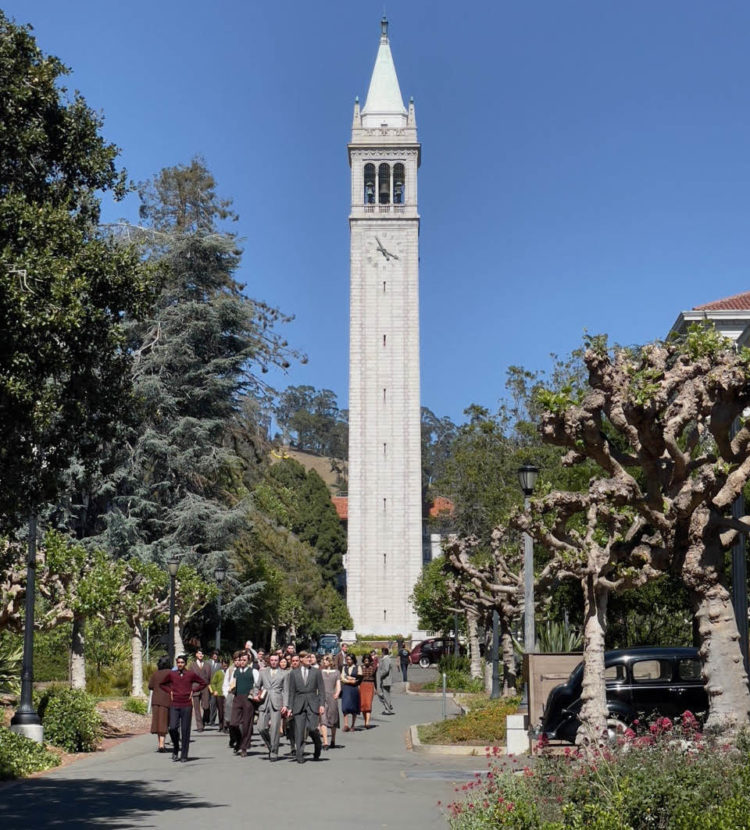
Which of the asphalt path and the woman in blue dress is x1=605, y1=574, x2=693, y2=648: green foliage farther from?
the asphalt path

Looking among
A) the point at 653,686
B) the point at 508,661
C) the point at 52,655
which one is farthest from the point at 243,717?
the point at 52,655

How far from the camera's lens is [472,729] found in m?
21.4

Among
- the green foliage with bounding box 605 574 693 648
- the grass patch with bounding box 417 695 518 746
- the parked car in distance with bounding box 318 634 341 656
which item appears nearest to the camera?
the grass patch with bounding box 417 695 518 746

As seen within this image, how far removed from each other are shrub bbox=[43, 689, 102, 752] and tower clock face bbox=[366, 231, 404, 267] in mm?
62811

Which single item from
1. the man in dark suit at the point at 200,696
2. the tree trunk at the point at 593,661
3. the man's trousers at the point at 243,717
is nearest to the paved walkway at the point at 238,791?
the man's trousers at the point at 243,717

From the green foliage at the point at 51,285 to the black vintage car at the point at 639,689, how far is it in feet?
27.0

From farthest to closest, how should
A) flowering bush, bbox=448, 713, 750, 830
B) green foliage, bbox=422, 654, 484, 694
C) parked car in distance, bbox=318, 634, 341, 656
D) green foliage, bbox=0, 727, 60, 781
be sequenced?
1. parked car in distance, bbox=318, 634, 341, 656
2. green foliage, bbox=422, 654, 484, 694
3. green foliage, bbox=0, 727, 60, 781
4. flowering bush, bbox=448, 713, 750, 830

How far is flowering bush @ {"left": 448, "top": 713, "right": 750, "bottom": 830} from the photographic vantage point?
8328 millimetres

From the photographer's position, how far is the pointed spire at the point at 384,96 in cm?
8719

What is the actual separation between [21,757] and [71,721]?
321 centimetres

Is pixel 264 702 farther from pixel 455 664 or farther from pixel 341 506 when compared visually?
pixel 341 506

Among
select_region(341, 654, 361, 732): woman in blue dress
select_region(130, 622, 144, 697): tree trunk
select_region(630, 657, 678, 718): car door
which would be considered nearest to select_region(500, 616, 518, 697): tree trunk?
select_region(341, 654, 361, 732): woman in blue dress

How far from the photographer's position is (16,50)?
13.1 m

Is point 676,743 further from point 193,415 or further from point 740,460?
point 193,415
